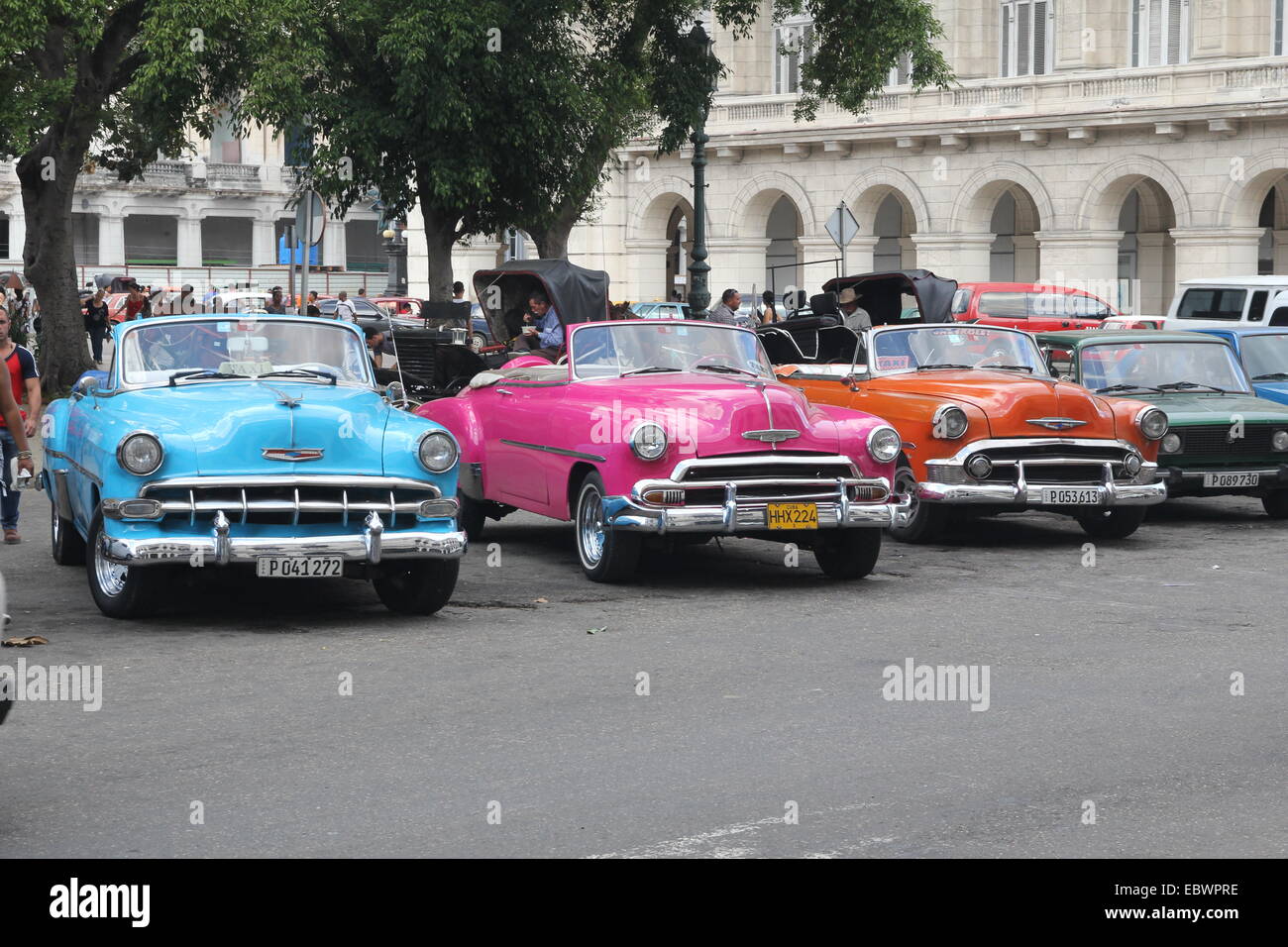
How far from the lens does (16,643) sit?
30.6 feet

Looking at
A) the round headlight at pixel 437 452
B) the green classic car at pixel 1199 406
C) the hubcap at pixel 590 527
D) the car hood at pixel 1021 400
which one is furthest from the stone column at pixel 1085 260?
the round headlight at pixel 437 452

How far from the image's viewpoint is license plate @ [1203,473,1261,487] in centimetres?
1490

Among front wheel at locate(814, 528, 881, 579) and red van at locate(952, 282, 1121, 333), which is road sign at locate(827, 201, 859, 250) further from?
front wheel at locate(814, 528, 881, 579)

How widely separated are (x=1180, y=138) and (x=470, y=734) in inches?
1475

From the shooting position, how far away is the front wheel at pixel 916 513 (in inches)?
541

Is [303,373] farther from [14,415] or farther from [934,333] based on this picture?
[934,333]

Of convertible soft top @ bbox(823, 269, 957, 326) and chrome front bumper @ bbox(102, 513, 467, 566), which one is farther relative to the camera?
convertible soft top @ bbox(823, 269, 957, 326)

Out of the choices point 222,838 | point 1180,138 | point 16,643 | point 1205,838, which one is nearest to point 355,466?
point 16,643

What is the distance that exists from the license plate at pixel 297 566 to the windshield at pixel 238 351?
1752 millimetres

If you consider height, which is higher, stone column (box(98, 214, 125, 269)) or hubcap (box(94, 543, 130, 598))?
stone column (box(98, 214, 125, 269))

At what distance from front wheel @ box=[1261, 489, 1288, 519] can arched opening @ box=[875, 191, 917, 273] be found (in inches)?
1435

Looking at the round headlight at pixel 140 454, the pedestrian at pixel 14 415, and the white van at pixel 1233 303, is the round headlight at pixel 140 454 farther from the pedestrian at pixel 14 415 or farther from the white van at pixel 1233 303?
the white van at pixel 1233 303

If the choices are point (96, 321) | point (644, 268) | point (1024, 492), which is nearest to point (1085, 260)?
point (644, 268)

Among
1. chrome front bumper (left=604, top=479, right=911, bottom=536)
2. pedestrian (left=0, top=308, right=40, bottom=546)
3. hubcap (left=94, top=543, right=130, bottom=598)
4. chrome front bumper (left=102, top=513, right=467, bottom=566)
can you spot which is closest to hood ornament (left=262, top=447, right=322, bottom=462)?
chrome front bumper (left=102, top=513, right=467, bottom=566)
